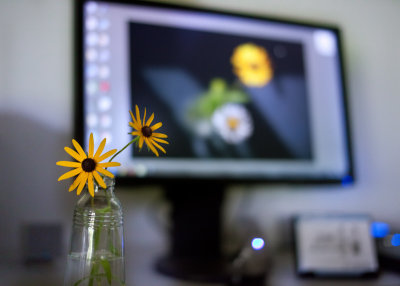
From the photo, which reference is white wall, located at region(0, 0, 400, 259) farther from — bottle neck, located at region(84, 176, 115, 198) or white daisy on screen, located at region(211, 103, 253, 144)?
bottle neck, located at region(84, 176, 115, 198)

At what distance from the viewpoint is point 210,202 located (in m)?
1.02

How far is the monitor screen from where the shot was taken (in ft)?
3.25

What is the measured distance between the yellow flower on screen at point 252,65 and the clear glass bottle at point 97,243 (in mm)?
739


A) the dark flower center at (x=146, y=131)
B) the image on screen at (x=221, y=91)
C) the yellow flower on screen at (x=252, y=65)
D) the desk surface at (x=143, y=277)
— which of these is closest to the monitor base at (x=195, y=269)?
the desk surface at (x=143, y=277)

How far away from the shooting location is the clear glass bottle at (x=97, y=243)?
18.1 inches

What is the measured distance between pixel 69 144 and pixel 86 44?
0.29 meters

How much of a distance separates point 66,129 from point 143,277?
49 centimetres

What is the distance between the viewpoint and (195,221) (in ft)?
3.26

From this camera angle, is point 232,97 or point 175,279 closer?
point 175,279

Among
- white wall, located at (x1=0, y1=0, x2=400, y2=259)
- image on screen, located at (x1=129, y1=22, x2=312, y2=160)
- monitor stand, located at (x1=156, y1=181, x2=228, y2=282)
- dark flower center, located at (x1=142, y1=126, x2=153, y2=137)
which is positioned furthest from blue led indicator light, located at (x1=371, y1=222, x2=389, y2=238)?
dark flower center, located at (x1=142, y1=126, x2=153, y2=137)

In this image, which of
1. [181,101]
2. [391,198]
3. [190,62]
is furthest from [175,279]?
[391,198]

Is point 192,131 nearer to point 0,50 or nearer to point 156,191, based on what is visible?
point 156,191

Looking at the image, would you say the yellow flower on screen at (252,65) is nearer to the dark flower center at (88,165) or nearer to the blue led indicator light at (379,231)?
the blue led indicator light at (379,231)

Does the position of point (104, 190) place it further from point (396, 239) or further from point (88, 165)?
point (396, 239)
